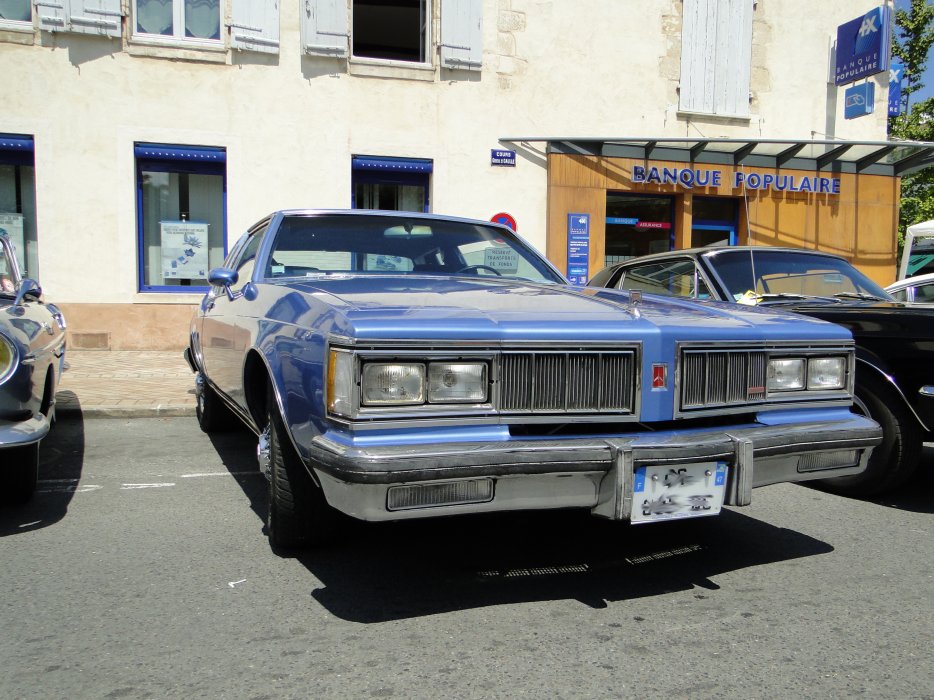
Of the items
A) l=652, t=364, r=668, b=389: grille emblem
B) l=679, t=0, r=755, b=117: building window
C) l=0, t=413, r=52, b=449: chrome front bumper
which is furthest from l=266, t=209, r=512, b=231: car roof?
l=679, t=0, r=755, b=117: building window

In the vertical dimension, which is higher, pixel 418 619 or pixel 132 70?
pixel 132 70

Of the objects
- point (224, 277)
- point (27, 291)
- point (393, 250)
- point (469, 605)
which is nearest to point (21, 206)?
point (27, 291)

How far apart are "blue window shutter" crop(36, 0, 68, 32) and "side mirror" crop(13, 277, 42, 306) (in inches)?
278

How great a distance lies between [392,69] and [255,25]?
199 cm

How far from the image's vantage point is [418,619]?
2.65m

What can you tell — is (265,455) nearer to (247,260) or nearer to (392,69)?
(247,260)

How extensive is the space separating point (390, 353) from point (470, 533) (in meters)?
1.43

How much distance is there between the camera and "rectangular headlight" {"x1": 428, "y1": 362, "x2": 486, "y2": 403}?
8.25ft

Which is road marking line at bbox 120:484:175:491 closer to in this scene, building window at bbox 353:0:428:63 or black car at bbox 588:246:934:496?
black car at bbox 588:246:934:496

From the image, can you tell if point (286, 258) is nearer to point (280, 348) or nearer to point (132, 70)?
point (280, 348)

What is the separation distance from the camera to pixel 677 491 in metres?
2.67

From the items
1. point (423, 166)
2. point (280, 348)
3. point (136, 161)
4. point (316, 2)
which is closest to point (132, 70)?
point (136, 161)

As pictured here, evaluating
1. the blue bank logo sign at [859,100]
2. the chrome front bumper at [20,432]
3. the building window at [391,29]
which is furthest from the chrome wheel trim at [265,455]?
the blue bank logo sign at [859,100]

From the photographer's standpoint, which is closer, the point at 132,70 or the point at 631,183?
the point at 132,70
